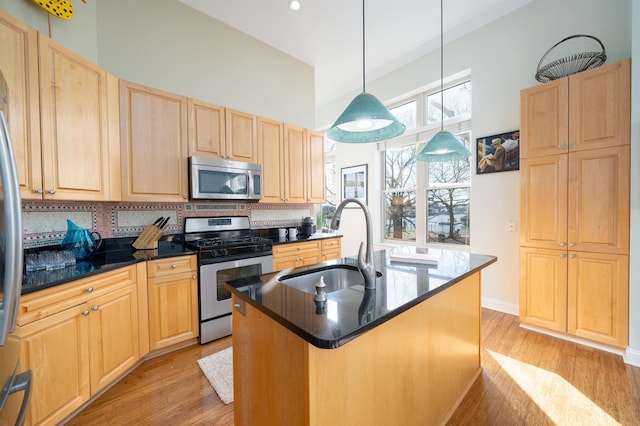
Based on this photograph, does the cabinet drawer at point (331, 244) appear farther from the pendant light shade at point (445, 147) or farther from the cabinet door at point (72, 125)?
the cabinet door at point (72, 125)

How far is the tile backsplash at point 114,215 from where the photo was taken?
193cm

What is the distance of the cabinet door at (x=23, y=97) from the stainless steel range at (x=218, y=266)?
117 centimetres

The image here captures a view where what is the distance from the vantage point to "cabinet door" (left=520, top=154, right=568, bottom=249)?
233 cm

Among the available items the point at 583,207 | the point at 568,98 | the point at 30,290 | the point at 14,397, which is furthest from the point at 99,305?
the point at 568,98

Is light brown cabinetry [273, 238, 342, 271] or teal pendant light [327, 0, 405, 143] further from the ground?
teal pendant light [327, 0, 405, 143]

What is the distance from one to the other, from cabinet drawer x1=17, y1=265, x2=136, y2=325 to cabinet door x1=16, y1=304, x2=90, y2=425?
0.04 meters

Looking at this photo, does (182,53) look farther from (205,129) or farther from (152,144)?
(152,144)

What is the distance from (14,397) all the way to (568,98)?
383cm

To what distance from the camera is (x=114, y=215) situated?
2.39 metres

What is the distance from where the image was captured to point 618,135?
2062 mm

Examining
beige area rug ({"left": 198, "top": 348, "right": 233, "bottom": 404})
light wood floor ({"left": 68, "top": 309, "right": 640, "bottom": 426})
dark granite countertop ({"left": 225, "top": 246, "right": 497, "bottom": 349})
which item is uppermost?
dark granite countertop ({"left": 225, "top": 246, "right": 497, "bottom": 349})

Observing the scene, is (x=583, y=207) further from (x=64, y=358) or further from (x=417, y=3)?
(x=64, y=358)

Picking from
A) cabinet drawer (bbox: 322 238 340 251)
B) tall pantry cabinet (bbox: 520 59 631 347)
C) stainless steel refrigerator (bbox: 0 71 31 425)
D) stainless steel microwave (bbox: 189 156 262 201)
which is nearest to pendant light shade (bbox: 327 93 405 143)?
stainless steel refrigerator (bbox: 0 71 31 425)

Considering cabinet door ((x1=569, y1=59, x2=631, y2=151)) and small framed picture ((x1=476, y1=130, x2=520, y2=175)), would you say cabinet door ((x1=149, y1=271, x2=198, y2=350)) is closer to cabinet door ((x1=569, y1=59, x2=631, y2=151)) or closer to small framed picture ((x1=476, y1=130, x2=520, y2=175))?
small framed picture ((x1=476, y1=130, x2=520, y2=175))
